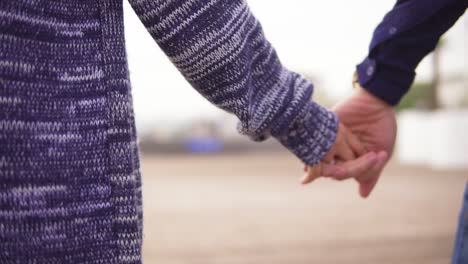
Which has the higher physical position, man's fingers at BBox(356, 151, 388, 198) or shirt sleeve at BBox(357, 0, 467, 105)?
shirt sleeve at BBox(357, 0, 467, 105)

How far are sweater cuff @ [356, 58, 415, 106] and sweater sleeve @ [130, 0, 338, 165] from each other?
429mm

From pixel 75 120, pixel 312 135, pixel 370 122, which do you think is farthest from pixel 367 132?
pixel 75 120

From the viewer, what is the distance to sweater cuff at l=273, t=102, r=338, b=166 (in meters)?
1.10

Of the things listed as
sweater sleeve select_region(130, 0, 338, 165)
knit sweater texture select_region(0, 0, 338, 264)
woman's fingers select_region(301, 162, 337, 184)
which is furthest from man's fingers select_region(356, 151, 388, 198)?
knit sweater texture select_region(0, 0, 338, 264)

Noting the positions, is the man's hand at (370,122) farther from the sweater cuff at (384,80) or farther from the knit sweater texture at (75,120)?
the knit sweater texture at (75,120)

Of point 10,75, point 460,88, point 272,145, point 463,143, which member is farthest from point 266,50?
point 272,145

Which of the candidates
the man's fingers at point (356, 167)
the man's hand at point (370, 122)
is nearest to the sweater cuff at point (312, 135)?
the man's fingers at point (356, 167)

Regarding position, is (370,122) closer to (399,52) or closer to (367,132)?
(367,132)

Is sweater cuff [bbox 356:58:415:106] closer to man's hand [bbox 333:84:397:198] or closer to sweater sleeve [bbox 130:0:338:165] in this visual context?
man's hand [bbox 333:84:397:198]

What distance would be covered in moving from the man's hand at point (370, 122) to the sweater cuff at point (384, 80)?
2cm

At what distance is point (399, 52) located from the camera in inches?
54.0

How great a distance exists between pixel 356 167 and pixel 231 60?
0.67 meters

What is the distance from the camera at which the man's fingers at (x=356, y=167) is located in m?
1.34

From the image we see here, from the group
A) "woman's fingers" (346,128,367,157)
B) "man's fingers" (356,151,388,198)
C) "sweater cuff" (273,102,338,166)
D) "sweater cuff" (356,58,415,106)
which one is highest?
"sweater cuff" (356,58,415,106)
